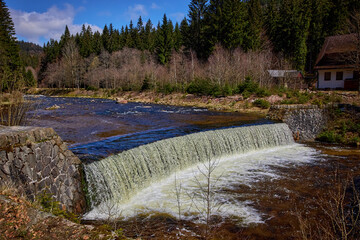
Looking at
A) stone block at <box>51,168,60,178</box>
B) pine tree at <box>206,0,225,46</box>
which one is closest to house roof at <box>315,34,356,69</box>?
pine tree at <box>206,0,225,46</box>

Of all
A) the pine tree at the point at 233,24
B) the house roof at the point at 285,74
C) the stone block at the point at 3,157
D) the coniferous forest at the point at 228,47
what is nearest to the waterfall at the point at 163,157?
the stone block at the point at 3,157

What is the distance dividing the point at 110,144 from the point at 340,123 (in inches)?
561

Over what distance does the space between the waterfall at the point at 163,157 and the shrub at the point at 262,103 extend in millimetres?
7016

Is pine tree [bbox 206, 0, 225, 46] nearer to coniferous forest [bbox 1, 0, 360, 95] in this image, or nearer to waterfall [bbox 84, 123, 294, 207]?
coniferous forest [bbox 1, 0, 360, 95]

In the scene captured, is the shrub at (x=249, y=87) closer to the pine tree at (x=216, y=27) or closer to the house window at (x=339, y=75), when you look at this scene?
the house window at (x=339, y=75)

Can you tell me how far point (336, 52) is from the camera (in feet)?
88.0

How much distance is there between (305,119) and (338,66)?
12.5 metres

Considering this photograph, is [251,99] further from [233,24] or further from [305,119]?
[233,24]

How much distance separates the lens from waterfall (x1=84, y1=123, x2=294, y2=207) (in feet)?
24.8

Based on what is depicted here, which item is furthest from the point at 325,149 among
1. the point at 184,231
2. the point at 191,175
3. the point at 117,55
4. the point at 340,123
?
the point at 117,55

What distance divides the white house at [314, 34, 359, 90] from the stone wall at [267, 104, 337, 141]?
32.7ft

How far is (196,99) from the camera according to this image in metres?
29.2

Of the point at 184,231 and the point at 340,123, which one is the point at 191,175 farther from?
the point at 340,123

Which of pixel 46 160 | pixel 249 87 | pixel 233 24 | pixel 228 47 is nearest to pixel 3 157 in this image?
pixel 46 160
